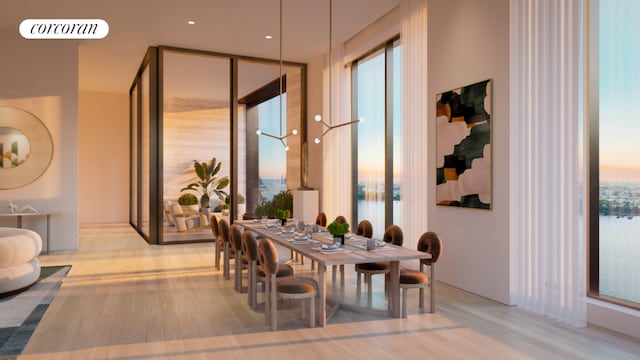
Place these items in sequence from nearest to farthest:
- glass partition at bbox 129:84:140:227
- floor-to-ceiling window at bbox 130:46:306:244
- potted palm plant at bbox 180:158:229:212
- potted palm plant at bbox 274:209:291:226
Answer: potted palm plant at bbox 274:209:291:226 → floor-to-ceiling window at bbox 130:46:306:244 → potted palm plant at bbox 180:158:229:212 → glass partition at bbox 129:84:140:227

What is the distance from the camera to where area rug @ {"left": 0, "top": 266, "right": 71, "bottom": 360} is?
347cm

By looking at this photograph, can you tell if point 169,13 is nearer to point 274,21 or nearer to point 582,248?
point 274,21

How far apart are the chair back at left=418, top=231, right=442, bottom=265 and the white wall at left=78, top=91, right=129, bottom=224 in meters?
10.4

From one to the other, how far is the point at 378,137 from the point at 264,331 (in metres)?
4.35

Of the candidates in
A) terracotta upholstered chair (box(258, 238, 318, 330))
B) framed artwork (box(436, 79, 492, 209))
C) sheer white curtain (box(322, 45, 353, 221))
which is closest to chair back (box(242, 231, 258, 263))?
terracotta upholstered chair (box(258, 238, 318, 330))

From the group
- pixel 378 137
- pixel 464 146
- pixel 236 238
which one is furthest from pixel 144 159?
pixel 464 146

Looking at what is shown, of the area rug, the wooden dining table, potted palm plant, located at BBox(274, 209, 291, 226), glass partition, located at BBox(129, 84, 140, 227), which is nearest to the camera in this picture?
the area rug

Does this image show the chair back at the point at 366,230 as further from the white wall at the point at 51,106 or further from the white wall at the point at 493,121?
the white wall at the point at 51,106

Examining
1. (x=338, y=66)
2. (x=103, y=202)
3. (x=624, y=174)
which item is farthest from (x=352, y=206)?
(x=103, y=202)

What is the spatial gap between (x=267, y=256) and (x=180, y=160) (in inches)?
212

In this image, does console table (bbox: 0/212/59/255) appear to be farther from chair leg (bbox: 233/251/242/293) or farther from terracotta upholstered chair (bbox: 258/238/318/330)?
terracotta upholstered chair (bbox: 258/238/318/330)

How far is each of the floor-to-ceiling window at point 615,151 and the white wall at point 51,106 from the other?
24.9 ft

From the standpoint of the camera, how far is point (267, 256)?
3.88 meters

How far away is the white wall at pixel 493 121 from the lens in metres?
4.60
